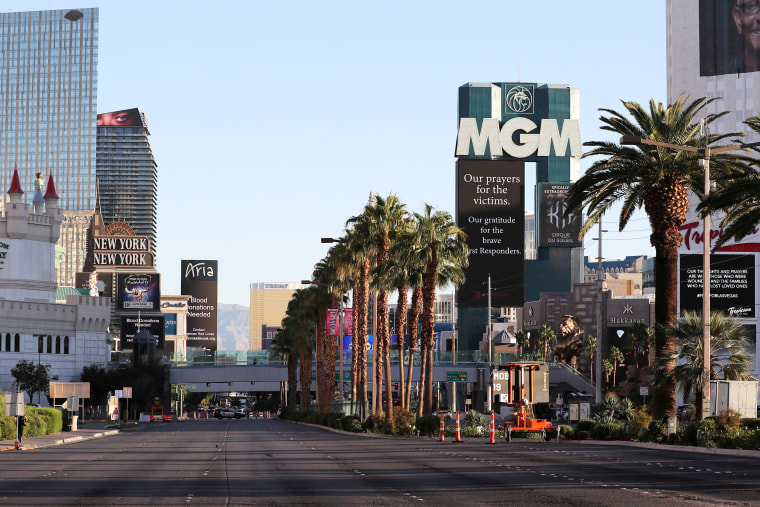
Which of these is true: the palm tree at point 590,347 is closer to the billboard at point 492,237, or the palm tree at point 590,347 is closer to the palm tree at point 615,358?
the palm tree at point 615,358

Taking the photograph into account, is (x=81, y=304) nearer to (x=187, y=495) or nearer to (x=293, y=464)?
(x=293, y=464)

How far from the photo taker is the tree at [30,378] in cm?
10931

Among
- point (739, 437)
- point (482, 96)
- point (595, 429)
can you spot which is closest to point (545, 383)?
point (595, 429)

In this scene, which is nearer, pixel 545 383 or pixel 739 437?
pixel 739 437

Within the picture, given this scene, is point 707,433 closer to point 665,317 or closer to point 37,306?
point 665,317

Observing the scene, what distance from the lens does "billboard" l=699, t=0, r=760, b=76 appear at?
129 m

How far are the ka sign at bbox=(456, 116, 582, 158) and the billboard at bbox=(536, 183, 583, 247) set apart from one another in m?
6.41

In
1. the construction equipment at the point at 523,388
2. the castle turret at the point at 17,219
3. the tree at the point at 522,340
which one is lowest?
the construction equipment at the point at 523,388

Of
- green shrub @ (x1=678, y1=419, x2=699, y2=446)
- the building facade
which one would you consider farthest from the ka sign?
green shrub @ (x1=678, y1=419, x2=699, y2=446)

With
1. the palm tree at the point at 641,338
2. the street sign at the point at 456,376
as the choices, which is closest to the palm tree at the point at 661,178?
the street sign at the point at 456,376

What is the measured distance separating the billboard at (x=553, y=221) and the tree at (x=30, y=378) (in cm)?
9838

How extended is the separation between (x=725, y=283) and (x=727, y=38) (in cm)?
4138

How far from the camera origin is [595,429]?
144 feet

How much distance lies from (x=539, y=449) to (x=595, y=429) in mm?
8570
